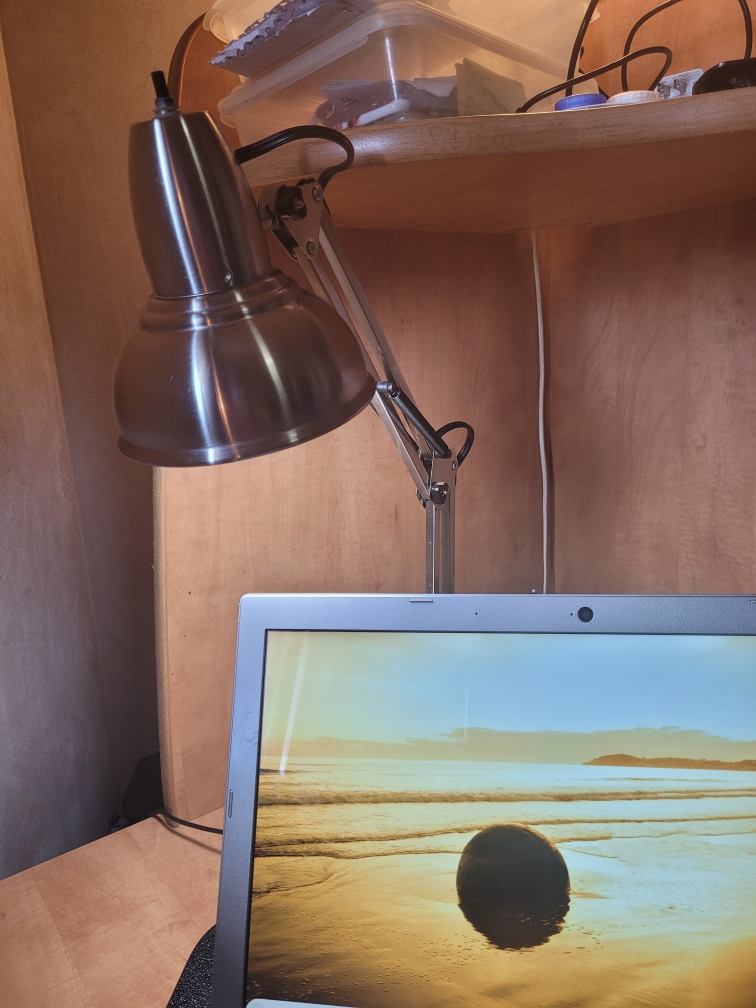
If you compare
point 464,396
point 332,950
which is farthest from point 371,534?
point 332,950

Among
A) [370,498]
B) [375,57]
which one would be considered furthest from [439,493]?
[375,57]

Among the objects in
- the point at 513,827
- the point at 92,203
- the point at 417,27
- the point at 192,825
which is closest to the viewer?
the point at 513,827

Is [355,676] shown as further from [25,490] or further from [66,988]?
[25,490]

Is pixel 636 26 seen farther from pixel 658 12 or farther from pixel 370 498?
pixel 370 498

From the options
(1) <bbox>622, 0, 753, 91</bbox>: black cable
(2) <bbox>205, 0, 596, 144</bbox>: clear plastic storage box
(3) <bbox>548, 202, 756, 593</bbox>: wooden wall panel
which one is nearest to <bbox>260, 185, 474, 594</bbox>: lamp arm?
(2) <bbox>205, 0, 596, 144</bbox>: clear plastic storage box

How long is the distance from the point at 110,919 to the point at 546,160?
30.7 inches

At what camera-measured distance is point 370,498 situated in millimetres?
940

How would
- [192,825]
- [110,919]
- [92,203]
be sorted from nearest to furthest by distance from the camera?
[110,919], [192,825], [92,203]

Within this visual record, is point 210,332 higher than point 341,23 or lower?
lower

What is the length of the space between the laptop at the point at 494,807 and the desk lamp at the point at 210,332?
197mm

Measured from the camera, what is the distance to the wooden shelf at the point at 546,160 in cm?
50

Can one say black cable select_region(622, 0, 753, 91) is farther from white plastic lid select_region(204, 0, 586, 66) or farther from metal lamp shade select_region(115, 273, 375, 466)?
metal lamp shade select_region(115, 273, 375, 466)

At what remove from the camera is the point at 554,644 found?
523 mm

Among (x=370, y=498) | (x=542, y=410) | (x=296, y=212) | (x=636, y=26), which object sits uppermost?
(x=636, y=26)
